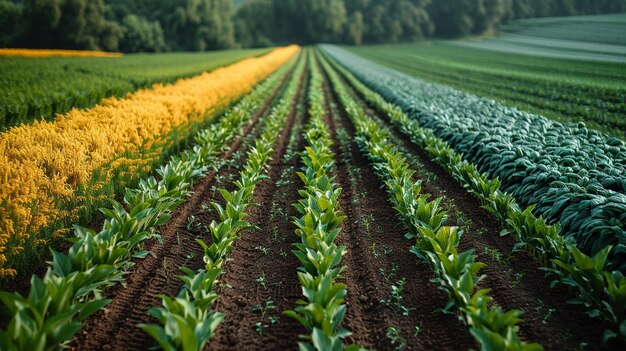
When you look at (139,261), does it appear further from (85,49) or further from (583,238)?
(85,49)

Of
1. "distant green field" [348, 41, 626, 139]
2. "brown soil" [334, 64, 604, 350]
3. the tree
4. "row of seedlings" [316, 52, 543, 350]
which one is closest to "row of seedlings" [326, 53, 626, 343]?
"brown soil" [334, 64, 604, 350]

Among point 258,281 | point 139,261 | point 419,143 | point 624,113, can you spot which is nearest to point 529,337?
point 258,281

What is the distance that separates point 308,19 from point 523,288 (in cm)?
8467

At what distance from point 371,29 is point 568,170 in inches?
3305

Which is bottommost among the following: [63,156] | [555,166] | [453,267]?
[453,267]

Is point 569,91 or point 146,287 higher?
point 569,91

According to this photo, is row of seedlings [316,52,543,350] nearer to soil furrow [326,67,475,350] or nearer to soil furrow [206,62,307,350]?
soil furrow [326,67,475,350]

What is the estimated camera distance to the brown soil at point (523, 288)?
3.19 metres

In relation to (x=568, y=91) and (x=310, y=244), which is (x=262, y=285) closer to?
(x=310, y=244)

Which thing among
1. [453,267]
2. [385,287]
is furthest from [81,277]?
[453,267]

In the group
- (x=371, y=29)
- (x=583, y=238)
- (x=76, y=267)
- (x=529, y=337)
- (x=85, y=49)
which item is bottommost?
(x=529, y=337)

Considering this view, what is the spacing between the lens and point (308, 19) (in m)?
79.4

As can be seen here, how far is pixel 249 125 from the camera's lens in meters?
11.9

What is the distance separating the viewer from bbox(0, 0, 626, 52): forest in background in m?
60.5
